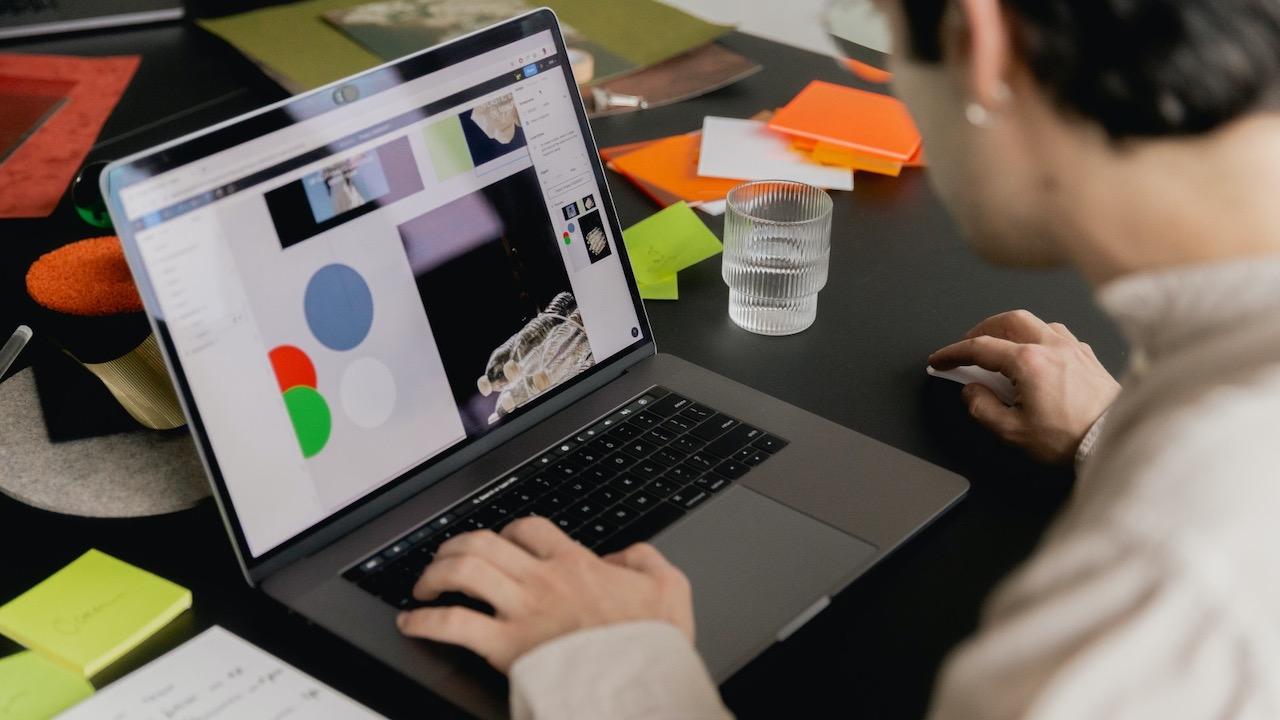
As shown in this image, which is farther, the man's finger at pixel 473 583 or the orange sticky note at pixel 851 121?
the orange sticky note at pixel 851 121

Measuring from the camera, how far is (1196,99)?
0.57 meters

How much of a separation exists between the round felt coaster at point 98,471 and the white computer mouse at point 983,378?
0.64m

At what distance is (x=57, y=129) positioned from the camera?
149 cm

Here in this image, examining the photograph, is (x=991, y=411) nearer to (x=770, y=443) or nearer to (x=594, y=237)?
(x=770, y=443)

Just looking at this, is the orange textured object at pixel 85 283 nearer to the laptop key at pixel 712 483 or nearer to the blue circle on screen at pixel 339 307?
the blue circle on screen at pixel 339 307

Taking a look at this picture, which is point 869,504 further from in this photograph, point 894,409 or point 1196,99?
point 1196,99

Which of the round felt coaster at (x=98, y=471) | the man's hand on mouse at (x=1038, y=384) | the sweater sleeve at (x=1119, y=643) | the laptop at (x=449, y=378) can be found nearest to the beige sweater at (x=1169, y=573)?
the sweater sleeve at (x=1119, y=643)

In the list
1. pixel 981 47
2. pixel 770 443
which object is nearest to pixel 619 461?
pixel 770 443

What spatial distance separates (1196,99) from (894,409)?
0.48m

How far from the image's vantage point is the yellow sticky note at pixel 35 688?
2.32 feet

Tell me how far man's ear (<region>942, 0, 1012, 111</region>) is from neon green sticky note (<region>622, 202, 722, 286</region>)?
60 centimetres

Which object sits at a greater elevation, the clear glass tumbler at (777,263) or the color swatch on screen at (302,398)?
the color swatch on screen at (302,398)

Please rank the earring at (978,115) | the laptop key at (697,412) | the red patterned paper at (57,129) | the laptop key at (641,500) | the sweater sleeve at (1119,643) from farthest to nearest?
the red patterned paper at (57,129)
the laptop key at (697,412)
the laptop key at (641,500)
the earring at (978,115)
the sweater sleeve at (1119,643)

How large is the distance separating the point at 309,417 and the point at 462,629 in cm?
20
